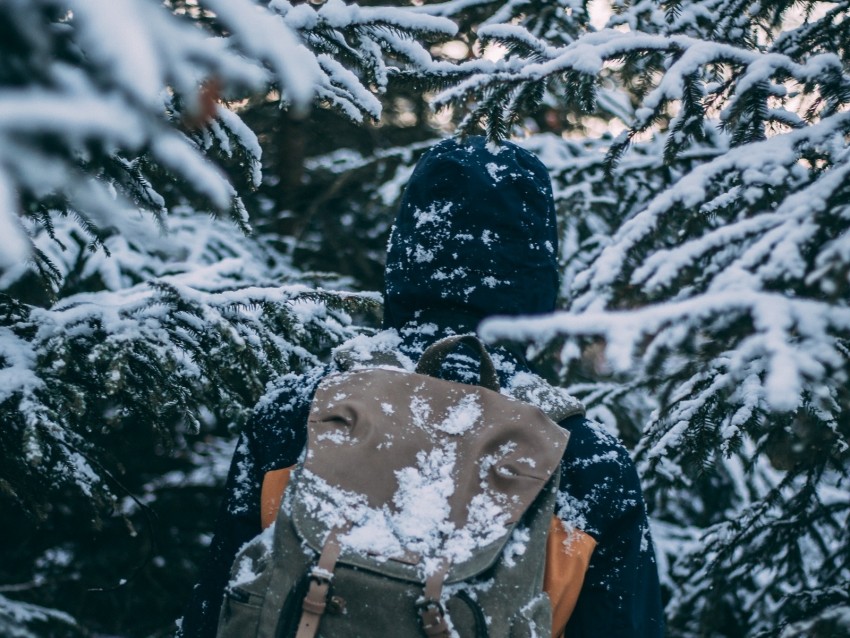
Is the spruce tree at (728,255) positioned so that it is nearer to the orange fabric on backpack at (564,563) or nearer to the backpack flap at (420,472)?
the backpack flap at (420,472)

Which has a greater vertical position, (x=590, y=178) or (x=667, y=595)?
(x=590, y=178)

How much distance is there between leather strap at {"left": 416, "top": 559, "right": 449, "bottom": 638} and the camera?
4.25 feet

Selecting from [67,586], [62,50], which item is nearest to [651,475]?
[62,50]

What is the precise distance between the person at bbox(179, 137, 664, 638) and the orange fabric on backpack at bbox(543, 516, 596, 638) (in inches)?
1.0

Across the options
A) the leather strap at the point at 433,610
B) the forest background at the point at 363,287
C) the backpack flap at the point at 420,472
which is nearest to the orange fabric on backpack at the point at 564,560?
the backpack flap at the point at 420,472

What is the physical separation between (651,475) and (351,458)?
1.95m

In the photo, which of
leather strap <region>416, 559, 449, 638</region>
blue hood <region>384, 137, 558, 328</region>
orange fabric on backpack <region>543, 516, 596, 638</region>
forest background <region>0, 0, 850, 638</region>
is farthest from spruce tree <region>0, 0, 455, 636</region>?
orange fabric on backpack <region>543, 516, 596, 638</region>

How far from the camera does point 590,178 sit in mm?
4141

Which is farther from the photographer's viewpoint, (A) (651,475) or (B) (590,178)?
(B) (590,178)

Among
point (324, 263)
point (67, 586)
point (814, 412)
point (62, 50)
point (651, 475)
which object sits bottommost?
point (67, 586)

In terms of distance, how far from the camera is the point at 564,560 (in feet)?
4.84

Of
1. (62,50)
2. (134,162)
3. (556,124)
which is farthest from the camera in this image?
(556,124)

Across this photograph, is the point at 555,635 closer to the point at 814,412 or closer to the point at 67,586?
the point at 814,412

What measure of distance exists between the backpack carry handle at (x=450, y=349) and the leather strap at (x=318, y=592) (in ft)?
1.50
